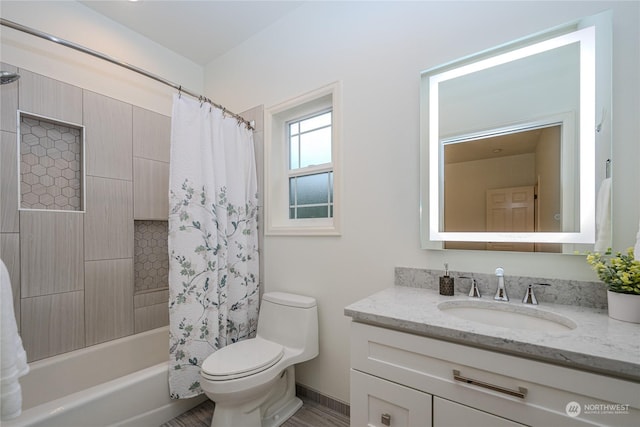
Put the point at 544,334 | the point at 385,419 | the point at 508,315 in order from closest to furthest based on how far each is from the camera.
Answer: the point at 544,334 → the point at 385,419 → the point at 508,315

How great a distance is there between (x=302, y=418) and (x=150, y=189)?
6.51 ft

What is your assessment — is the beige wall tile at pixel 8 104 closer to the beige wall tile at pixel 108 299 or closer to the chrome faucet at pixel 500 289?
the beige wall tile at pixel 108 299

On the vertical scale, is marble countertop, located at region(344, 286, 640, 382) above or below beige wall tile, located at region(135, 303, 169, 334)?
above

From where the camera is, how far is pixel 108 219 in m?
1.92

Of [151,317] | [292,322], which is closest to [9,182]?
[151,317]

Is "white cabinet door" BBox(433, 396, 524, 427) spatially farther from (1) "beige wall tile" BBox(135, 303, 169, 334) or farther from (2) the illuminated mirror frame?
(1) "beige wall tile" BBox(135, 303, 169, 334)

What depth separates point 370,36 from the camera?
1.60 meters

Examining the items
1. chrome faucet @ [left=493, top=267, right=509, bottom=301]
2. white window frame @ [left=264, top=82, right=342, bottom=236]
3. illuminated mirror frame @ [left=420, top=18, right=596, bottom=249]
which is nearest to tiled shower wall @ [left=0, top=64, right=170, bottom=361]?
white window frame @ [left=264, top=82, right=342, bottom=236]

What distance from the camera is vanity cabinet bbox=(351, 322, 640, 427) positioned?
678 mm

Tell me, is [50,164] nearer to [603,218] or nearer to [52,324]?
[52,324]

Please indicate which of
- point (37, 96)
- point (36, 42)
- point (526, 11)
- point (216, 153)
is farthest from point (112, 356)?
point (526, 11)

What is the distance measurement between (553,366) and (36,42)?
295 centimetres

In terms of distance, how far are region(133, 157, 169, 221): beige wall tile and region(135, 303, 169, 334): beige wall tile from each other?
715mm

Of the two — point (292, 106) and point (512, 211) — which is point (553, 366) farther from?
point (292, 106)
